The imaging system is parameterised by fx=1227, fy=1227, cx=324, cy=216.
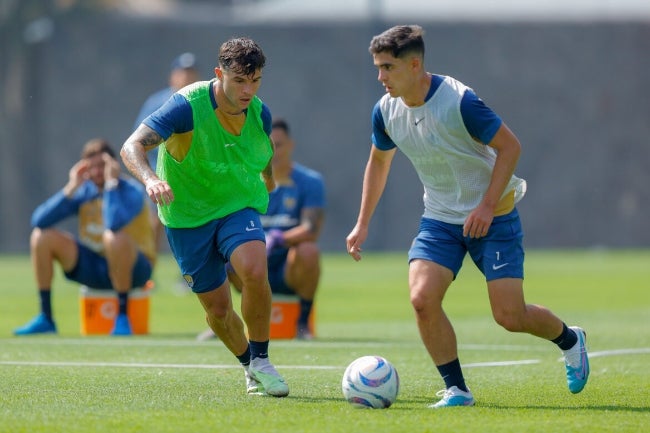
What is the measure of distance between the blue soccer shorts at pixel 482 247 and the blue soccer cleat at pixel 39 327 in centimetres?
510

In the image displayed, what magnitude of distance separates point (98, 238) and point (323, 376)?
13.7 ft

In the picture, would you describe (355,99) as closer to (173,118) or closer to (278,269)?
(278,269)

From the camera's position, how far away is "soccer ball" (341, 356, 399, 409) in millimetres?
6246

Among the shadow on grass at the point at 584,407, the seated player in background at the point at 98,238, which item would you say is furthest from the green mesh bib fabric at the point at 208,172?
the seated player in background at the point at 98,238

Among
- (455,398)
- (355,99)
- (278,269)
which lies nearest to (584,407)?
(455,398)

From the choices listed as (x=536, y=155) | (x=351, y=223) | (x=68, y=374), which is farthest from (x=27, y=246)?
(x=68, y=374)

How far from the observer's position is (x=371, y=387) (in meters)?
6.24

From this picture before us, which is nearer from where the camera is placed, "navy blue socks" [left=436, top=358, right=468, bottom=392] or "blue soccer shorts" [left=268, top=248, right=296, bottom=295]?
"navy blue socks" [left=436, top=358, right=468, bottom=392]

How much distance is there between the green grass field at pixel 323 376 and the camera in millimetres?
5730

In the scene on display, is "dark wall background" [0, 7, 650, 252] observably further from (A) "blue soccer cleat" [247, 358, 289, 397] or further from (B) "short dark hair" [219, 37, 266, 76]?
(A) "blue soccer cleat" [247, 358, 289, 397]

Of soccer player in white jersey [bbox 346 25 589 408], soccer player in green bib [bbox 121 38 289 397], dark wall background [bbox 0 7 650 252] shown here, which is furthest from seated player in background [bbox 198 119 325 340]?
dark wall background [bbox 0 7 650 252]

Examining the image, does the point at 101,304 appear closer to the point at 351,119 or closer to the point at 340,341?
the point at 340,341

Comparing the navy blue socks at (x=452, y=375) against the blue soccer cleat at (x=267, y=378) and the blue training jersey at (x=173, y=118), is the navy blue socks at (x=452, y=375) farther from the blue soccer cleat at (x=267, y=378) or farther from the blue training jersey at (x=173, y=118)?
the blue training jersey at (x=173, y=118)

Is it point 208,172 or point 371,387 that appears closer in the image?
point 371,387
